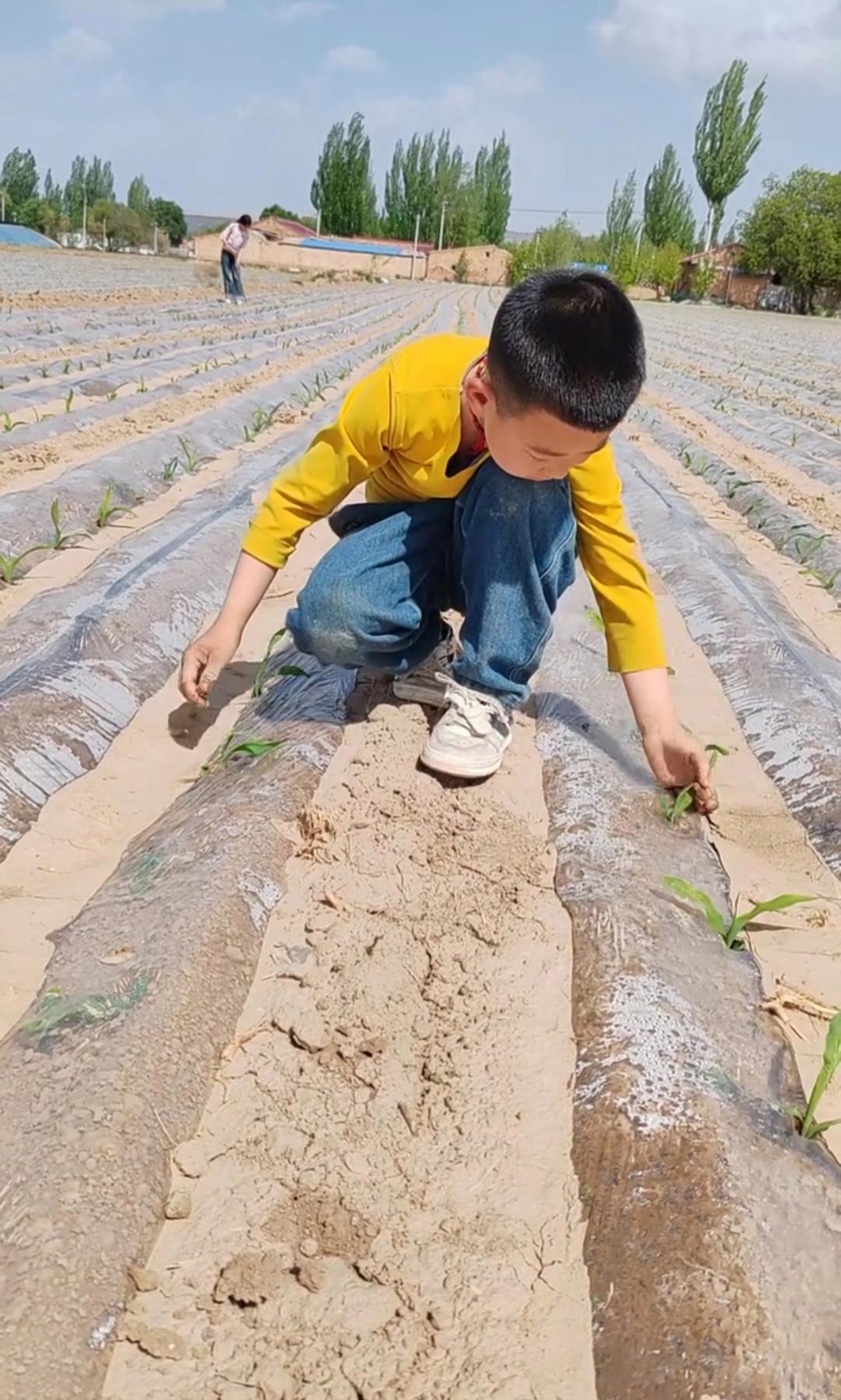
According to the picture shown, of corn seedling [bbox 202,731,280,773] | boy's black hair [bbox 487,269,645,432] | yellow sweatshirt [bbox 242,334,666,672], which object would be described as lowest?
corn seedling [bbox 202,731,280,773]

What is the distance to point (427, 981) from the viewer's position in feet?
5.12

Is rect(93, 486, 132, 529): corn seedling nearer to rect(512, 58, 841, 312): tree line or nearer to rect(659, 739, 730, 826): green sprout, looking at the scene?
rect(659, 739, 730, 826): green sprout

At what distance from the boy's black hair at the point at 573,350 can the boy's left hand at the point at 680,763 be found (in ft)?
2.03

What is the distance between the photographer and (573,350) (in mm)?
1610

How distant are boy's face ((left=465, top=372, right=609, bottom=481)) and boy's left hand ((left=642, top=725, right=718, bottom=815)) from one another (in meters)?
0.52

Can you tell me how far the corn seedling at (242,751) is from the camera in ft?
6.95

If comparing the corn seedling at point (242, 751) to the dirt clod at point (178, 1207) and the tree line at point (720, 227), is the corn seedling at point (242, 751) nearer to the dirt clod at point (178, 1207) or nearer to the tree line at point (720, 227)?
the dirt clod at point (178, 1207)

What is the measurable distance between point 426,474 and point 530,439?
400mm

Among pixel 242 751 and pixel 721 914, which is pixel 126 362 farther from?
pixel 721 914

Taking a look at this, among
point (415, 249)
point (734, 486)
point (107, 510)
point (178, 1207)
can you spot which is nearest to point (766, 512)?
point (734, 486)

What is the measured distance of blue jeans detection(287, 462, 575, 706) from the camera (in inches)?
82.0

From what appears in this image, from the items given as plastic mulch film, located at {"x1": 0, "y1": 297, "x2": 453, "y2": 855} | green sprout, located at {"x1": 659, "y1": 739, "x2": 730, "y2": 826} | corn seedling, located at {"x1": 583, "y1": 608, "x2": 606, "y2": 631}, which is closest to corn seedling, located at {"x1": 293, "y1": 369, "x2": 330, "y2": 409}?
plastic mulch film, located at {"x1": 0, "y1": 297, "x2": 453, "y2": 855}

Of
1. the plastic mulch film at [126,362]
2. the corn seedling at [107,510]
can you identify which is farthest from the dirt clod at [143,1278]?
the plastic mulch film at [126,362]

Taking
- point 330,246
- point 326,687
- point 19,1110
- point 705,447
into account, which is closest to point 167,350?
point 705,447
